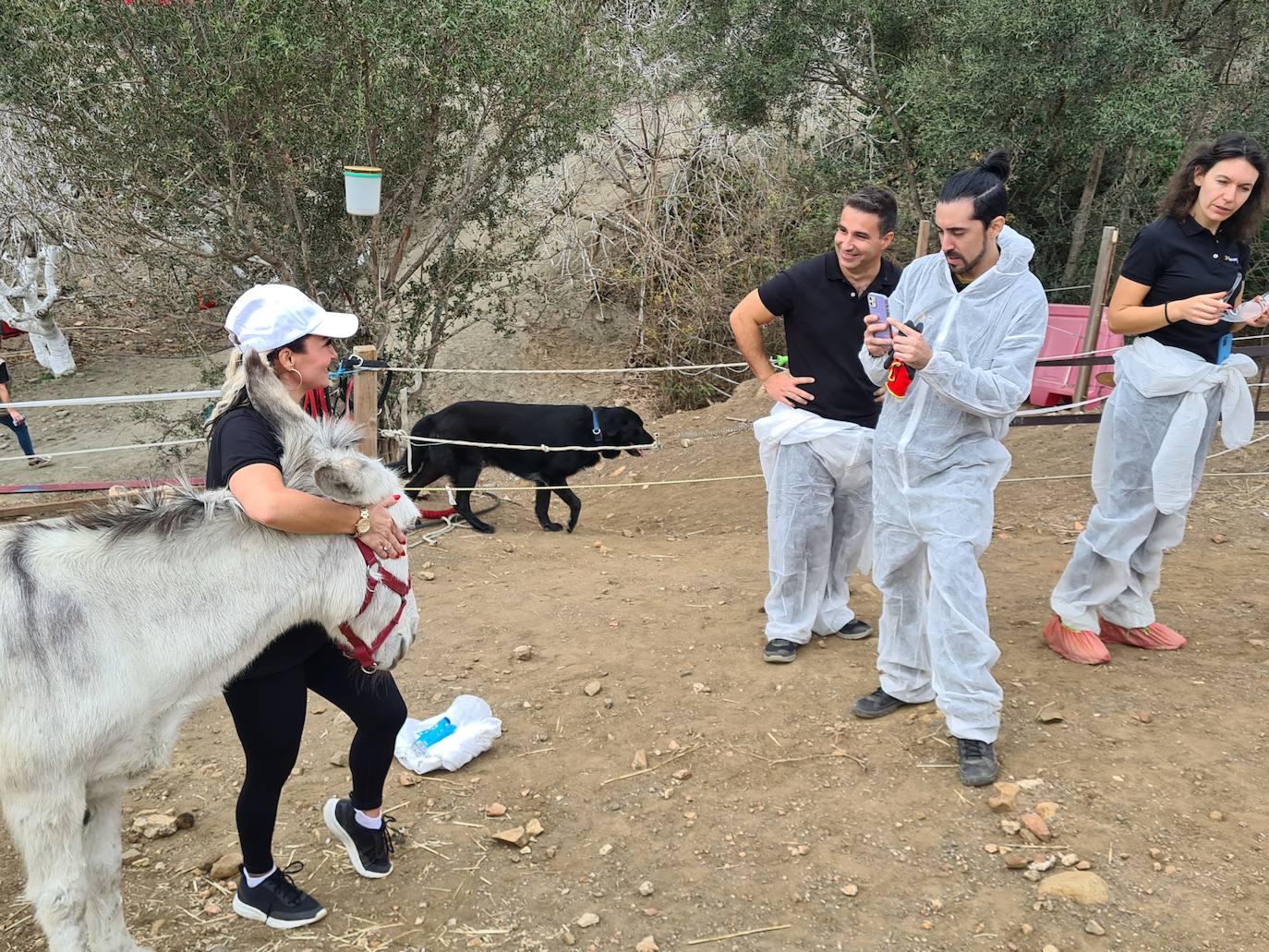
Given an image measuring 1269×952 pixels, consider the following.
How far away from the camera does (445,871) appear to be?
2.80 metres

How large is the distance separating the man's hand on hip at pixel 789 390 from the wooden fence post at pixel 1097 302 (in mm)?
4053

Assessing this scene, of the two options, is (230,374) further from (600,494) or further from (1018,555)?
(600,494)

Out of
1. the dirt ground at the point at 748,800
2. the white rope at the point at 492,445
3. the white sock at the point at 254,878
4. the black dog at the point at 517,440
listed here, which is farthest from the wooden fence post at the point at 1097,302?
the white sock at the point at 254,878

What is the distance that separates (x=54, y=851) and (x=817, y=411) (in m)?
2.80

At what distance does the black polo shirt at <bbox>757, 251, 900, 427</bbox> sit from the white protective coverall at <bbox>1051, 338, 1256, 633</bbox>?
37.5 inches

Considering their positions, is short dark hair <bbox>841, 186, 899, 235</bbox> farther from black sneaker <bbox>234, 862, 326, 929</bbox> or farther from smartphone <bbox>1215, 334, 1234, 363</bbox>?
black sneaker <bbox>234, 862, 326, 929</bbox>

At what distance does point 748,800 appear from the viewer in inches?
120

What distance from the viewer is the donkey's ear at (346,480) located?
6.90 ft

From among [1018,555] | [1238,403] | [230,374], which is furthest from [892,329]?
[1018,555]

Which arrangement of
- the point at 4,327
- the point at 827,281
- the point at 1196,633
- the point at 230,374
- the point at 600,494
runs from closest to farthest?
the point at 230,374, the point at 827,281, the point at 1196,633, the point at 600,494, the point at 4,327

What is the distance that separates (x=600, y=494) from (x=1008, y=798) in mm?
5647

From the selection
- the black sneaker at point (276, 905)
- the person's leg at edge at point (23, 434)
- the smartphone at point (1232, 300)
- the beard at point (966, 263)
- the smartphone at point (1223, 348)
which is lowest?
the person's leg at edge at point (23, 434)

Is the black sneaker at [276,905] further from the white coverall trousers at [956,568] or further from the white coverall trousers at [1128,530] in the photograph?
the white coverall trousers at [1128,530]

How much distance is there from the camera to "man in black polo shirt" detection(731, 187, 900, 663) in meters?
3.69
